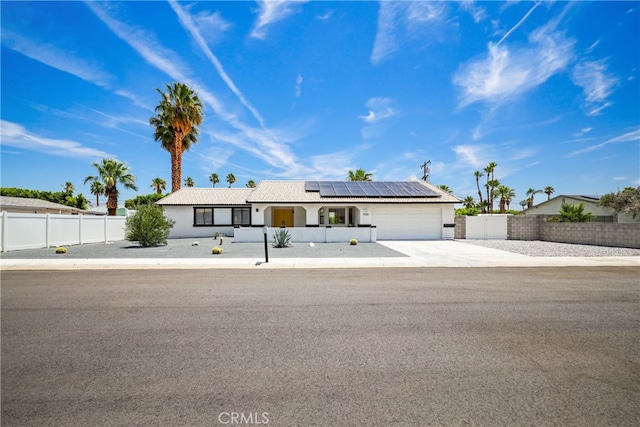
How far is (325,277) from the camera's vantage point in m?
9.18

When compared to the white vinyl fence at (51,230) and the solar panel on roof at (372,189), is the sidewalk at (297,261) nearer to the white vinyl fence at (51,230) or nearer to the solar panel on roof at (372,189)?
the white vinyl fence at (51,230)

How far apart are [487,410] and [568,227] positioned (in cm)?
2397

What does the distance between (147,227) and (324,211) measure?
45.0 feet

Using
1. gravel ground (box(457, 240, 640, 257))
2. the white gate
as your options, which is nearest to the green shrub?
gravel ground (box(457, 240, 640, 257))

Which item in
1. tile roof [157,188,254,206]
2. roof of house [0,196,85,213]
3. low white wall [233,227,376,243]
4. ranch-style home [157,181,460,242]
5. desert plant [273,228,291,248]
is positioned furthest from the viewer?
roof of house [0,196,85,213]

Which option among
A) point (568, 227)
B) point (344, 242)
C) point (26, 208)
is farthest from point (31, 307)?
point (26, 208)

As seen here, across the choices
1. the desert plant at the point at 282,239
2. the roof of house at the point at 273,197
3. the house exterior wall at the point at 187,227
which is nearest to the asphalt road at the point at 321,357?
the desert plant at the point at 282,239

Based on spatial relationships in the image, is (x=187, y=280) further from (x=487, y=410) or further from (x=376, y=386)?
(x=487, y=410)

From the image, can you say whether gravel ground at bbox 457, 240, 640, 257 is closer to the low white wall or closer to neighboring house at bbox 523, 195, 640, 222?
the low white wall

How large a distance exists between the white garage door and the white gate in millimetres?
2461

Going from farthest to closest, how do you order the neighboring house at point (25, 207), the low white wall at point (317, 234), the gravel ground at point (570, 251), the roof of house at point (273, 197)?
the neighboring house at point (25, 207) → the roof of house at point (273, 197) → the low white wall at point (317, 234) → the gravel ground at point (570, 251)

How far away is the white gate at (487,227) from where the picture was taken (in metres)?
22.4

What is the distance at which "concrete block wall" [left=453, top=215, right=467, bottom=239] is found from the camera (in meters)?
22.9

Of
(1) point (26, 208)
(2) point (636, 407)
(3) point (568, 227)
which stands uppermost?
(1) point (26, 208)
